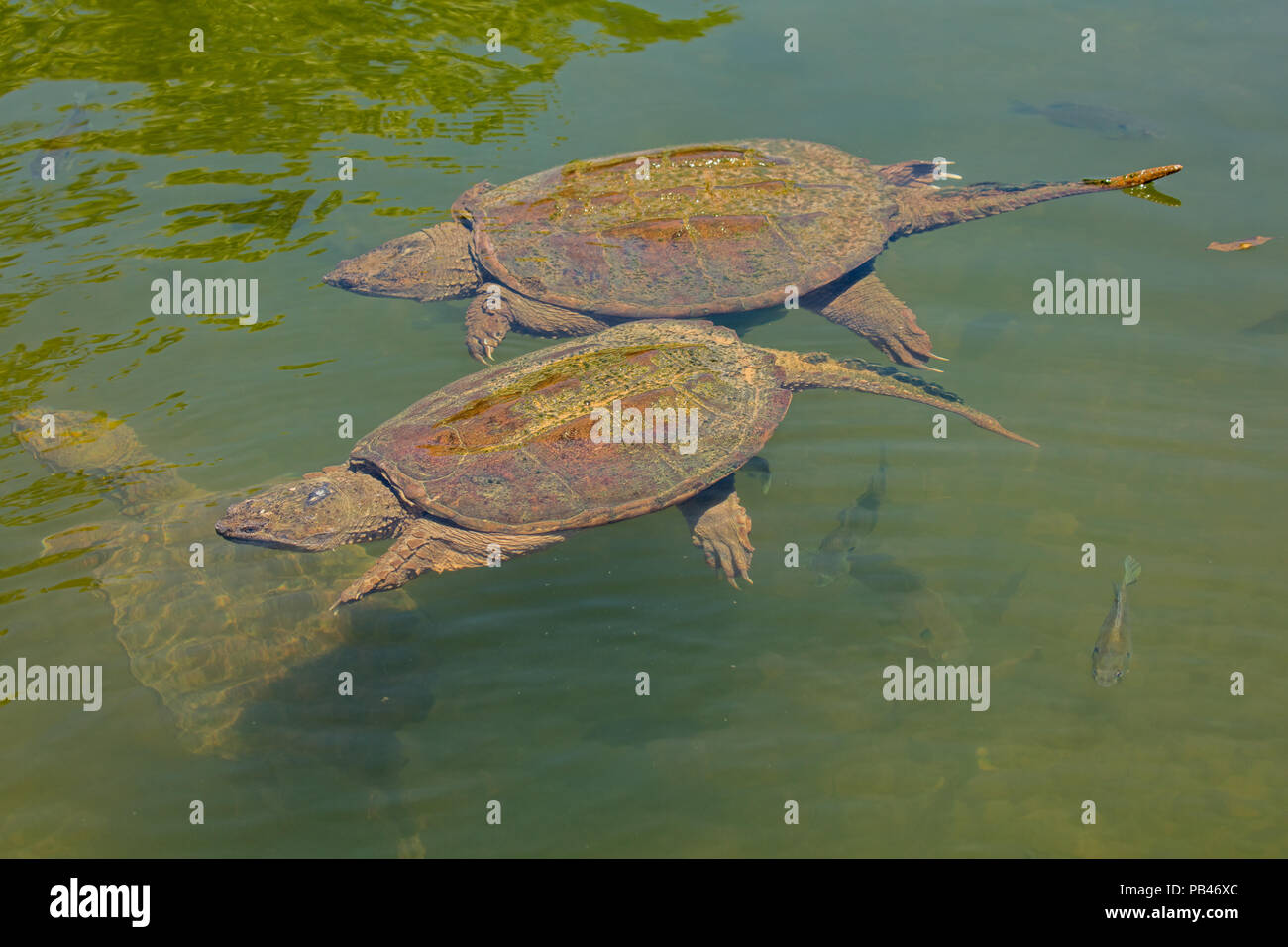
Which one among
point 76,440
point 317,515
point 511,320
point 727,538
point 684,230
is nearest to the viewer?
point 317,515

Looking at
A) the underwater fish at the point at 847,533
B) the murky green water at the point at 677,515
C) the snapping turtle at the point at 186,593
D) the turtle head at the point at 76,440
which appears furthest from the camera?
the turtle head at the point at 76,440

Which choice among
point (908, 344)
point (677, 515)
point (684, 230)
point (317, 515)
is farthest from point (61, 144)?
point (908, 344)

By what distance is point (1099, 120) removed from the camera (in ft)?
28.3

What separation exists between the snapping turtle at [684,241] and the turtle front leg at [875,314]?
13mm

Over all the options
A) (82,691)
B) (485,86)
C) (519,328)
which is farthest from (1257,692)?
(485,86)

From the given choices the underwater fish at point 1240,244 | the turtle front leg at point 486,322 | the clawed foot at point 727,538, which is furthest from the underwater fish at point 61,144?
the underwater fish at point 1240,244

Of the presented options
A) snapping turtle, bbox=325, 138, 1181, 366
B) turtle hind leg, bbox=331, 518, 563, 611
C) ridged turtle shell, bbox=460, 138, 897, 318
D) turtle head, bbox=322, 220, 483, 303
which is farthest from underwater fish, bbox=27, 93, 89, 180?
turtle hind leg, bbox=331, 518, 563, 611

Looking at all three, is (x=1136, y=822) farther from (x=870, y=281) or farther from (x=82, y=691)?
(x=82, y=691)

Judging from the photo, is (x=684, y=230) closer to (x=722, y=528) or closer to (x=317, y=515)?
(x=722, y=528)

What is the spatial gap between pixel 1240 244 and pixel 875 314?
3535 mm

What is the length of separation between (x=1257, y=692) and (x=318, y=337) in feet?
23.7

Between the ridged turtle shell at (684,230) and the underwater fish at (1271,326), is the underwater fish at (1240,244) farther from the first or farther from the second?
the ridged turtle shell at (684,230)

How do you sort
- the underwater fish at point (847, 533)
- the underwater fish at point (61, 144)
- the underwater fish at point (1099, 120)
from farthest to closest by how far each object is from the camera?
1. the underwater fish at point (61, 144)
2. the underwater fish at point (1099, 120)
3. the underwater fish at point (847, 533)

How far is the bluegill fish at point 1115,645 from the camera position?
4273 millimetres
